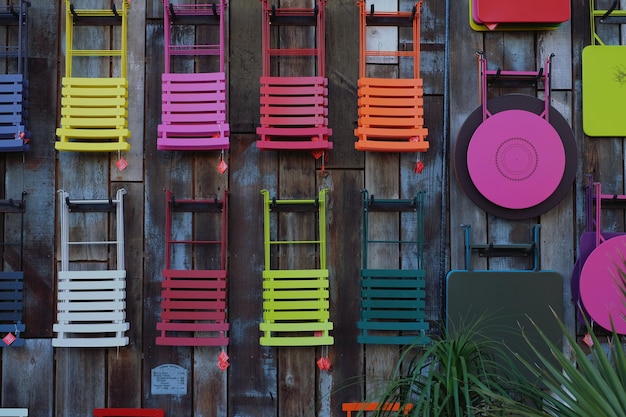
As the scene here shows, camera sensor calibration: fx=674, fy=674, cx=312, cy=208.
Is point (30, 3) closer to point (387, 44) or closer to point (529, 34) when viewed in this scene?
point (387, 44)

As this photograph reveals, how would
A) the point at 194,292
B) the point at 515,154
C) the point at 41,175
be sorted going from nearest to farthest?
the point at 194,292 → the point at 515,154 → the point at 41,175

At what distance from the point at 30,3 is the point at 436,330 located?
9.36ft

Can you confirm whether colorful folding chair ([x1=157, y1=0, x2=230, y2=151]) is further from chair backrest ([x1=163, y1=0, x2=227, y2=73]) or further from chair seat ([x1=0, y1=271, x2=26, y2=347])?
chair seat ([x1=0, y1=271, x2=26, y2=347])

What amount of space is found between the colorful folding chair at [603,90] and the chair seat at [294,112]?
4.66 ft

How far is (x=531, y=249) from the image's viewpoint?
3609 mm

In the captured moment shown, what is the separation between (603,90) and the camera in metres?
3.65

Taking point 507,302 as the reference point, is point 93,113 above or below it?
above

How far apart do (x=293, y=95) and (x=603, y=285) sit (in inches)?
74.6

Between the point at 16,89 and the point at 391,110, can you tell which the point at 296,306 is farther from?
the point at 16,89

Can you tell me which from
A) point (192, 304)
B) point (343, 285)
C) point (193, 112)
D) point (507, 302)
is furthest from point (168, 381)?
point (507, 302)

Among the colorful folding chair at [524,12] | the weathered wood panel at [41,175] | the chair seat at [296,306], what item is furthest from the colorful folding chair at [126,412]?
the colorful folding chair at [524,12]

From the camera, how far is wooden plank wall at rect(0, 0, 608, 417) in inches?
141

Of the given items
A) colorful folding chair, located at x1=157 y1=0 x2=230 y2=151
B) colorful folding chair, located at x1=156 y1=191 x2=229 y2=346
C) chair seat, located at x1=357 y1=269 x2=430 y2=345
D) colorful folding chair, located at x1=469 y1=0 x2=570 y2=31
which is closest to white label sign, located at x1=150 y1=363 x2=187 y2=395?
colorful folding chair, located at x1=156 y1=191 x2=229 y2=346

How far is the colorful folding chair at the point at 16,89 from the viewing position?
3479mm
